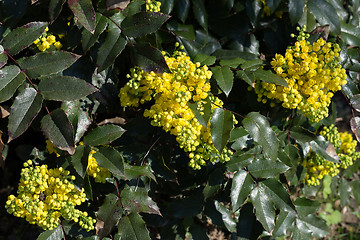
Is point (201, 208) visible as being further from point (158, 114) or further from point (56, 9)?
point (56, 9)

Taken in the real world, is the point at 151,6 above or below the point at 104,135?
above

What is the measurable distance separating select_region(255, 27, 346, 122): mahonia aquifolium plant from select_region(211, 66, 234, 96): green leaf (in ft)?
0.60

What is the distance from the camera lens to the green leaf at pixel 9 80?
1465mm

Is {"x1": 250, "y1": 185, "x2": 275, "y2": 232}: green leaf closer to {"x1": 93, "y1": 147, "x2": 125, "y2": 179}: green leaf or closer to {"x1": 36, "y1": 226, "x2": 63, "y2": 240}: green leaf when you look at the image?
{"x1": 93, "y1": 147, "x2": 125, "y2": 179}: green leaf

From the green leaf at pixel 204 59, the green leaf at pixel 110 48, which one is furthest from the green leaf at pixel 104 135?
the green leaf at pixel 204 59

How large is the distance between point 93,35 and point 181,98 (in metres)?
0.45

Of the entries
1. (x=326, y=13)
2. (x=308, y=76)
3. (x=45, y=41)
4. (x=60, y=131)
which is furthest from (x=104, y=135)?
(x=326, y=13)

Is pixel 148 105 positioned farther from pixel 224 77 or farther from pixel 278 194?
pixel 278 194

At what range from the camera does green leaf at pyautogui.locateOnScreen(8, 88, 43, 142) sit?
142cm

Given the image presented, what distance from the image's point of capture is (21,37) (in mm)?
1562

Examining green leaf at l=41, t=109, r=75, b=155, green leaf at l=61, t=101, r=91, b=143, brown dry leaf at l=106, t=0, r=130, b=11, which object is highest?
brown dry leaf at l=106, t=0, r=130, b=11

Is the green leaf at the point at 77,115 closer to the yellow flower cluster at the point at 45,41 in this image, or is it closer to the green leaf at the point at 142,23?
the yellow flower cluster at the point at 45,41

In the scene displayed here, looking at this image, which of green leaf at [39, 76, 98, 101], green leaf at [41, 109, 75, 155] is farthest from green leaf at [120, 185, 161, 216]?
green leaf at [39, 76, 98, 101]

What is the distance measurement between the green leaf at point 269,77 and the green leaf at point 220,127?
0.77ft
